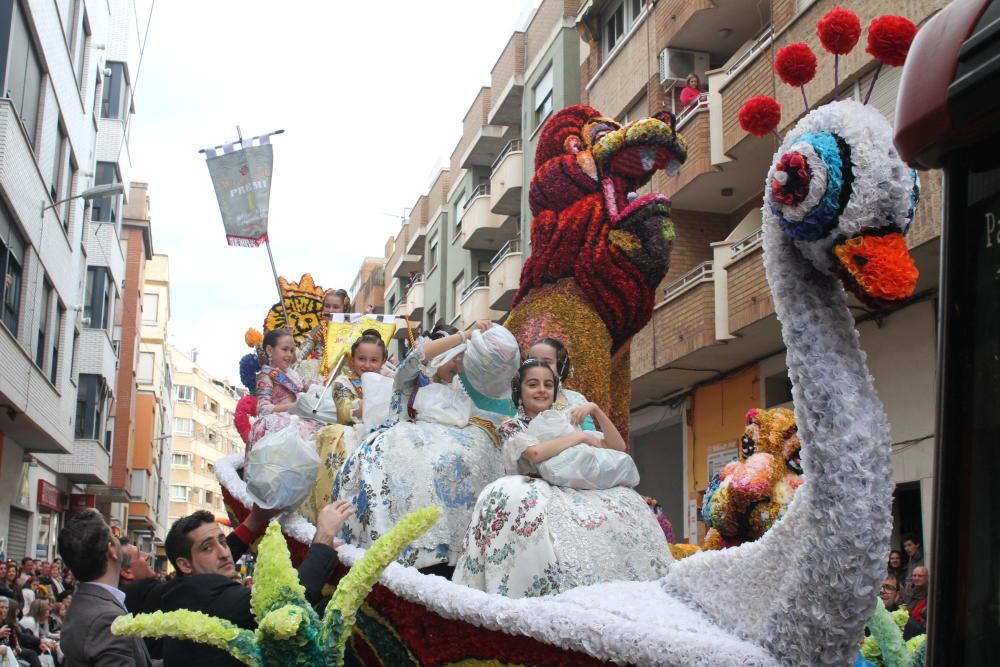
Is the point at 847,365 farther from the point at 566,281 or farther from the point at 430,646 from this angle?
the point at 566,281

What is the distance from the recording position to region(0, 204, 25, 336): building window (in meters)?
15.0

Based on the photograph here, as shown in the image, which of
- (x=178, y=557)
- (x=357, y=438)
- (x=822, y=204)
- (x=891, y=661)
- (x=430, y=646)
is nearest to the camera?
(x=822, y=204)

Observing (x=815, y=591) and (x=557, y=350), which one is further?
(x=557, y=350)

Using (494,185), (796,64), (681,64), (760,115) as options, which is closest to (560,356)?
(760,115)

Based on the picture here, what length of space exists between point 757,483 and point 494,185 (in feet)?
71.0

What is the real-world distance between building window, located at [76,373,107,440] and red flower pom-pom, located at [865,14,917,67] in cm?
2766

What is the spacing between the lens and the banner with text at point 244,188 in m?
8.03

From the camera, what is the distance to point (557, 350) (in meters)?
4.86

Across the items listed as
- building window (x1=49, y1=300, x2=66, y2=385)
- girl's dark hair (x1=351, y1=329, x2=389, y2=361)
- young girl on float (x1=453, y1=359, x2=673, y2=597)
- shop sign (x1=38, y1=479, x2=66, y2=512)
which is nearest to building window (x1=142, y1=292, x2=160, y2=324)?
shop sign (x1=38, y1=479, x2=66, y2=512)

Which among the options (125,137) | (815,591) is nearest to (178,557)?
(815,591)

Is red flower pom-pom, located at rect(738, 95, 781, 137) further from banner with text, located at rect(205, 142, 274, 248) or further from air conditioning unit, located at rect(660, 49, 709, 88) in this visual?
air conditioning unit, located at rect(660, 49, 709, 88)

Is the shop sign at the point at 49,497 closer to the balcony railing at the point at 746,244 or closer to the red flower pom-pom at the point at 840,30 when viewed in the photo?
the balcony railing at the point at 746,244

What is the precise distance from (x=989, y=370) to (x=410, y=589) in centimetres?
202

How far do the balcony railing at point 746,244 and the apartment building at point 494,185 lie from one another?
870 centimetres
